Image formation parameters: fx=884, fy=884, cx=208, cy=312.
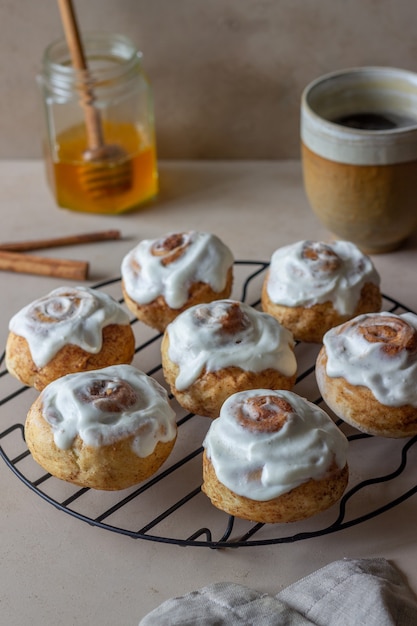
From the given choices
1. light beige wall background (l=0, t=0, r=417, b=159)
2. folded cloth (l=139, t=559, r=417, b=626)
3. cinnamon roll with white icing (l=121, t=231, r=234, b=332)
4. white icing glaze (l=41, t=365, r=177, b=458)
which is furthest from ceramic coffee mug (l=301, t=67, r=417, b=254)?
folded cloth (l=139, t=559, r=417, b=626)

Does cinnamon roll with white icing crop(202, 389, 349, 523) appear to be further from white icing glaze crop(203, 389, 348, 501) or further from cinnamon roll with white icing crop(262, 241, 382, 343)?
cinnamon roll with white icing crop(262, 241, 382, 343)

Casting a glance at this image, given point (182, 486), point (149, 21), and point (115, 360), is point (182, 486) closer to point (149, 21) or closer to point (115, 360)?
point (115, 360)

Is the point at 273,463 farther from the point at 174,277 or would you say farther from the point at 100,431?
the point at 174,277

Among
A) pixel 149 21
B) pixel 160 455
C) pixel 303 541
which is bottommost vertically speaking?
pixel 303 541

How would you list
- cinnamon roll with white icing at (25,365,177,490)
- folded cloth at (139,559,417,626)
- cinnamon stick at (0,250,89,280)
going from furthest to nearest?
1. cinnamon stick at (0,250,89,280)
2. cinnamon roll with white icing at (25,365,177,490)
3. folded cloth at (139,559,417,626)

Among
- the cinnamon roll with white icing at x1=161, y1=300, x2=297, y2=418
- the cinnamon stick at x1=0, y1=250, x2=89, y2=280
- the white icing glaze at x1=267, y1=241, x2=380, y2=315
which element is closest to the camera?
the cinnamon roll with white icing at x1=161, y1=300, x2=297, y2=418

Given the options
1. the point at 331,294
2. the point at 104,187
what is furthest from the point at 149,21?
the point at 331,294

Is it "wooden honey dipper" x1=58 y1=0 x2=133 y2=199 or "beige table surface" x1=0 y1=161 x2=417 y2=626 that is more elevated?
"wooden honey dipper" x1=58 y1=0 x2=133 y2=199
